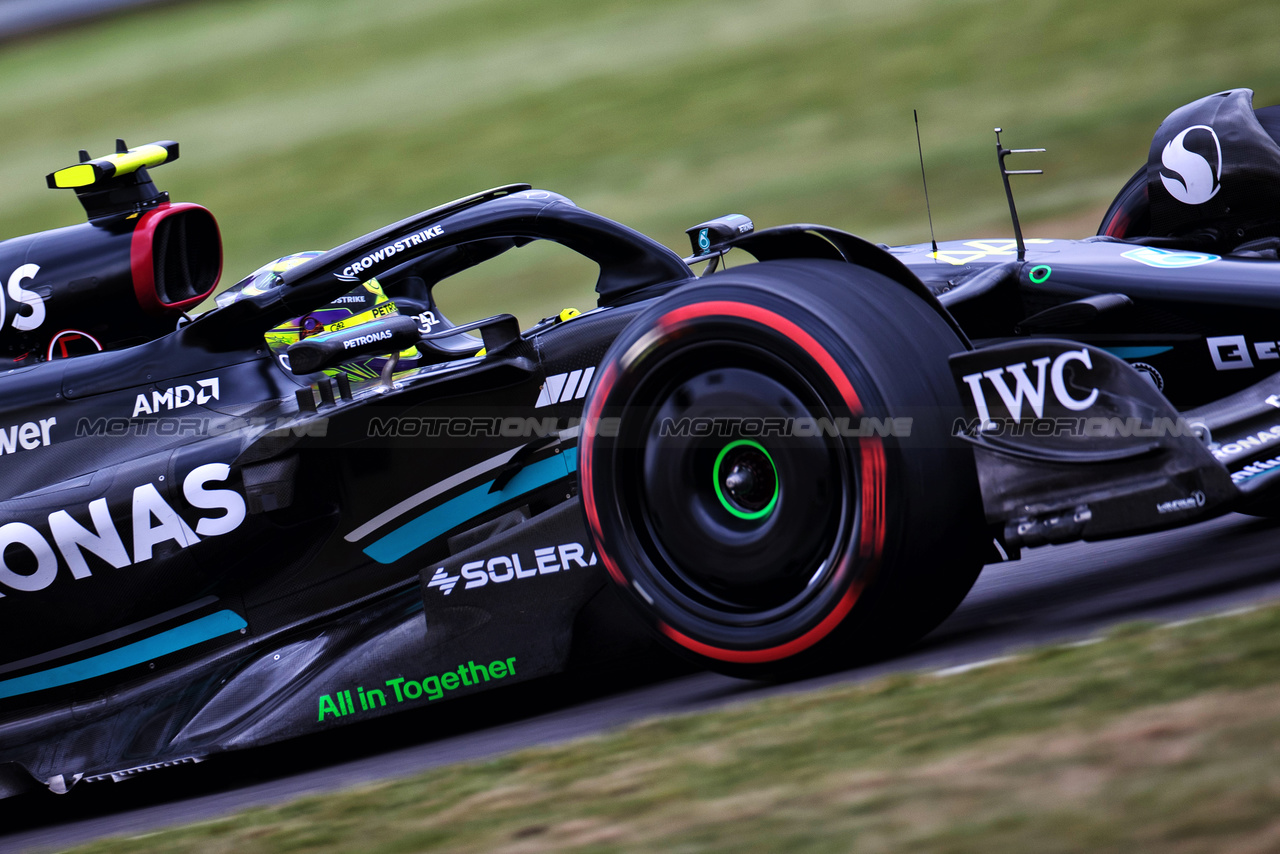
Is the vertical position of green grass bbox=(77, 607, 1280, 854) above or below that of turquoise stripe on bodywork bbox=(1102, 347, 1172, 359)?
below

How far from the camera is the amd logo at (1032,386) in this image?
9.73ft

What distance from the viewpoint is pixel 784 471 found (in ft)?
10.2

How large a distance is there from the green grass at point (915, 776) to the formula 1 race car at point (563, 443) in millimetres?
306

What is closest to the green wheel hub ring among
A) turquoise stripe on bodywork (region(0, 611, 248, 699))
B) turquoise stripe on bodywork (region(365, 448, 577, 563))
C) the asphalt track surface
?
the asphalt track surface

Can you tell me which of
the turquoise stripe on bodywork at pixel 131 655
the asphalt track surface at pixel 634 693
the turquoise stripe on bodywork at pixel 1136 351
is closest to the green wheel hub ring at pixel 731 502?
the asphalt track surface at pixel 634 693

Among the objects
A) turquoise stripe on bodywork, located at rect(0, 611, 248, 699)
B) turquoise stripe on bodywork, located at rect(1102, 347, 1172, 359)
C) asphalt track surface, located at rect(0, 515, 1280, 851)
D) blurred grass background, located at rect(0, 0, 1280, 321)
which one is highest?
blurred grass background, located at rect(0, 0, 1280, 321)

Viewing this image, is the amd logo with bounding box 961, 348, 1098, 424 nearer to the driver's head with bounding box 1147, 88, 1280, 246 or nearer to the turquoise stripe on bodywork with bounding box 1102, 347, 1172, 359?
the turquoise stripe on bodywork with bounding box 1102, 347, 1172, 359

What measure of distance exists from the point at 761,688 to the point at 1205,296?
1.40 m

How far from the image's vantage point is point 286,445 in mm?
4027

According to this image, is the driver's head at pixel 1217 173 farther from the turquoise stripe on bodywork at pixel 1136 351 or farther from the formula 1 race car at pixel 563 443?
the turquoise stripe on bodywork at pixel 1136 351

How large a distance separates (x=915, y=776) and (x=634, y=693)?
1.60 metres

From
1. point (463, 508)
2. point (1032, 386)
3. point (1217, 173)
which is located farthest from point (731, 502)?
point (1217, 173)

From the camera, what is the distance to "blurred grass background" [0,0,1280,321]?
14617 mm

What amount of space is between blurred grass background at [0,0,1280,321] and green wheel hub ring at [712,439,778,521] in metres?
8.79
